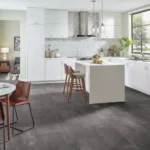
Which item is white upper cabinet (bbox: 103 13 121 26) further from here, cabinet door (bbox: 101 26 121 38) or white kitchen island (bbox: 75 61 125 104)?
white kitchen island (bbox: 75 61 125 104)

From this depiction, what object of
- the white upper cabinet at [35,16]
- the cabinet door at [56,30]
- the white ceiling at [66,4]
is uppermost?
the white ceiling at [66,4]

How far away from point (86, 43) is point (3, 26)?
5.36m

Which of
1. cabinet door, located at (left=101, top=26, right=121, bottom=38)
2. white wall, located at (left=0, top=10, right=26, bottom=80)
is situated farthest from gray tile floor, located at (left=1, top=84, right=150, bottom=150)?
cabinet door, located at (left=101, top=26, right=121, bottom=38)

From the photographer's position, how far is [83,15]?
8.62 m

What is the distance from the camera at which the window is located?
7.79 meters

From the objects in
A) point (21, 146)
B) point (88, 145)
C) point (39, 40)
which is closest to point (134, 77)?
A: point (39, 40)

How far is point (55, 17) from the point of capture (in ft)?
27.5

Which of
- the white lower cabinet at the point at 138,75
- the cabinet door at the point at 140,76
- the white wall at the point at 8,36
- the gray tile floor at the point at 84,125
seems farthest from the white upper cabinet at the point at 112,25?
the white wall at the point at 8,36

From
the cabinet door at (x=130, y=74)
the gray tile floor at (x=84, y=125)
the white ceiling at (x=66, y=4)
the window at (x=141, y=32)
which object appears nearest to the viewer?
the gray tile floor at (x=84, y=125)

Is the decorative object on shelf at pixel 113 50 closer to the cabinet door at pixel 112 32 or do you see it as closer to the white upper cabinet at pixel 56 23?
the cabinet door at pixel 112 32

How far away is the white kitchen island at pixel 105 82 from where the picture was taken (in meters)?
5.32

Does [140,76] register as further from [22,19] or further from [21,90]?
[22,19]

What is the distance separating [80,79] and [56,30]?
284 cm

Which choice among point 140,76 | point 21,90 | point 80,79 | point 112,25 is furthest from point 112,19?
point 21,90
